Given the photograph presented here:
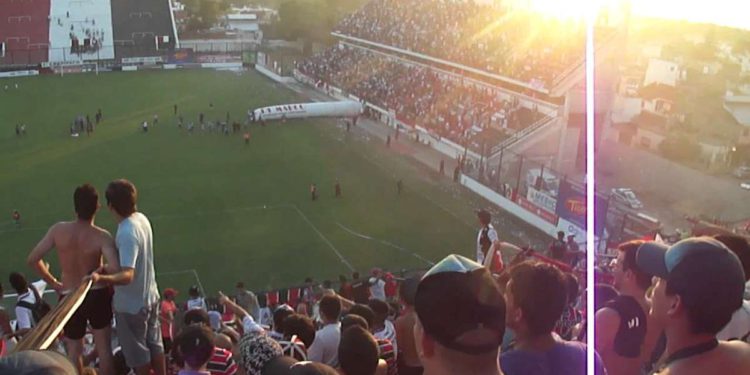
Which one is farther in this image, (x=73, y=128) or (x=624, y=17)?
(x=73, y=128)

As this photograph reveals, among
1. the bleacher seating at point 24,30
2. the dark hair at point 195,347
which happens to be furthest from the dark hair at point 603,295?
the bleacher seating at point 24,30

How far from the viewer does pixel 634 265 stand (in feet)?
16.1

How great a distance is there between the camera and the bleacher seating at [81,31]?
65.0m

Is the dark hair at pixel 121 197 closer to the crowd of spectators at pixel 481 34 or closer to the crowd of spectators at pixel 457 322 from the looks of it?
the crowd of spectators at pixel 457 322

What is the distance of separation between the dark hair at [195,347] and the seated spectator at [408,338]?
Answer: 6.35 ft

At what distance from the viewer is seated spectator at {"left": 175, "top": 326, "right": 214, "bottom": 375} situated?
450 cm

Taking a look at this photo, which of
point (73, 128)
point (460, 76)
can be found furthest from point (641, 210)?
point (73, 128)

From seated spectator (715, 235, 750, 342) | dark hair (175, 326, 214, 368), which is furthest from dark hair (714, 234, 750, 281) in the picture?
dark hair (175, 326, 214, 368)

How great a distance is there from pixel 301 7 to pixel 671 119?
50.4 m

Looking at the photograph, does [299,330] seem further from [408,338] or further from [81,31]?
[81,31]

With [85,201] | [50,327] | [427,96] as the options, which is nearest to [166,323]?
[85,201]

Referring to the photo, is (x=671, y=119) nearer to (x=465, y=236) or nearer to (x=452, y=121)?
(x=452, y=121)

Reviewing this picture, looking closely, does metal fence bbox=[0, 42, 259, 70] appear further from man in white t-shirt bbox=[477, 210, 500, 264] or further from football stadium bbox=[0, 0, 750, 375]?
man in white t-shirt bbox=[477, 210, 500, 264]

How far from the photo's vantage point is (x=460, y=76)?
45469 millimetres
